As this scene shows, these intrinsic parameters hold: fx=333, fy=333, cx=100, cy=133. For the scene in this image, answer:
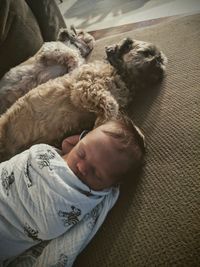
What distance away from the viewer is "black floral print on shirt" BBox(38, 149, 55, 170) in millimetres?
1014

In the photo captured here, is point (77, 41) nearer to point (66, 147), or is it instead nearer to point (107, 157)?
point (66, 147)

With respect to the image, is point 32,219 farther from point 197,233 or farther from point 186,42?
point 186,42

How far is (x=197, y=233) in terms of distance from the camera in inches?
31.9

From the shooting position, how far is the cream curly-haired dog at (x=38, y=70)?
1580 millimetres

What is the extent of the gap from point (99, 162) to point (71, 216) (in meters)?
0.18

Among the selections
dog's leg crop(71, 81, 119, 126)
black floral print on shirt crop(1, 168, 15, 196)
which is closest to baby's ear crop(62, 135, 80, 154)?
dog's leg crop(71, 81, 119, 126)

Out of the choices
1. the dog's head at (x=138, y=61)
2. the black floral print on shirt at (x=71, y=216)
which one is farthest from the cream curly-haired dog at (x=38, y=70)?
the black floral print on shirt at (x=71, y=216)

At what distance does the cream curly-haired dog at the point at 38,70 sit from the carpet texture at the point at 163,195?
532 millimetres

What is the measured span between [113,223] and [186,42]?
2.92 feet

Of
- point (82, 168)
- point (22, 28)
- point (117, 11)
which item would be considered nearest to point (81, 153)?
point (82, 168)

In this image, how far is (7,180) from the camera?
1038mm

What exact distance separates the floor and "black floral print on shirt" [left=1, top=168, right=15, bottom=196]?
1.98 m

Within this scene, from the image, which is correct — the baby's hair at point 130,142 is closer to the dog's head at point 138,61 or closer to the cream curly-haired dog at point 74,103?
the cream curly-haired dog at point 74,103

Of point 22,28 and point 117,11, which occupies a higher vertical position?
point 22,28
